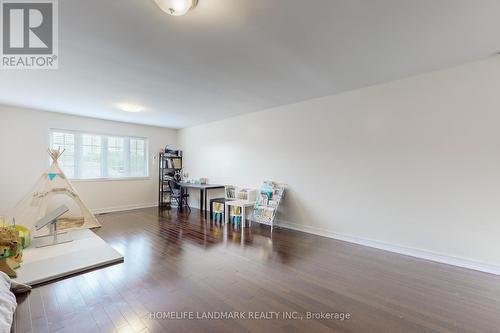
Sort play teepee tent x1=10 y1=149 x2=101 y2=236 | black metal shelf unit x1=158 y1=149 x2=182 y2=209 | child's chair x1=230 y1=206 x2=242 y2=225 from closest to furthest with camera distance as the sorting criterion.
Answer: play teepee tent x1=10 y1=149 x2=101 y2=236
child's chair x1=230 y1=206 x2=242 y2=225
black metal shelf unit x1=158 y1=149 x2=182 y2=209

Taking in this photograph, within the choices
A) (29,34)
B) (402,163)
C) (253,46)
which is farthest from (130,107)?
(402,163)

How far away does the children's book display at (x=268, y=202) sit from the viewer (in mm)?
4438

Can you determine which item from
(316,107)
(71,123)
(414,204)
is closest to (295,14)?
(316,107)

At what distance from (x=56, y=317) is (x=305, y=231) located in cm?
360

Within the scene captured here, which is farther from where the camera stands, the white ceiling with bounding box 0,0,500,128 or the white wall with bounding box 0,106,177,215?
the white wall with bounding box 0,106,177,215

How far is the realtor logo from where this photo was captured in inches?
72.1

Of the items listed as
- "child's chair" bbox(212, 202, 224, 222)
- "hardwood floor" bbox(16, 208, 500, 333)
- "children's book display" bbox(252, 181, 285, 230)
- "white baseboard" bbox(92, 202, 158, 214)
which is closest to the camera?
"hardwood floor" bbox(16, 208, 500, 333)

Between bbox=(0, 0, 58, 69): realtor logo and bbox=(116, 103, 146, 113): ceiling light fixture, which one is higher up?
bbox=(0, 0, 58, 69): realtor logo

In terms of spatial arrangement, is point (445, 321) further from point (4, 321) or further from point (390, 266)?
point (4, 321)

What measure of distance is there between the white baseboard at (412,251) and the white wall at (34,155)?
5036mm

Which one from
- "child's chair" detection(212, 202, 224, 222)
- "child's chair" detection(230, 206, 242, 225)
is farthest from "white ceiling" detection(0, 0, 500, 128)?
"child's chair" detection(212, 202, 224, 222)

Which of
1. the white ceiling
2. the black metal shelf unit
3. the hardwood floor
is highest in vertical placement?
the white ceiling

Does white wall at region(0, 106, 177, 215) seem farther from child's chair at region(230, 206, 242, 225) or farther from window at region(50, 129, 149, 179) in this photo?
child's chair at region(230, 206, 242, 225)

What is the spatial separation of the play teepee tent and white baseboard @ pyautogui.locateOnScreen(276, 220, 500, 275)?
14.3 ft
